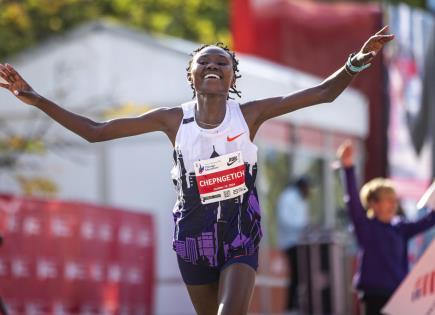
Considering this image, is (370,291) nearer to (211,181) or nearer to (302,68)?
(211,181)

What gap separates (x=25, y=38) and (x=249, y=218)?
18366 millimetres

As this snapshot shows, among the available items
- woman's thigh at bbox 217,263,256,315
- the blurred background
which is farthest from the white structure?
woman's thigh at bbox 217,263,256,315

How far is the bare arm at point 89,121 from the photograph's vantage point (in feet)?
22.9

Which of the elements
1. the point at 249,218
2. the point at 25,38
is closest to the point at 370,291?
the point at 249,218

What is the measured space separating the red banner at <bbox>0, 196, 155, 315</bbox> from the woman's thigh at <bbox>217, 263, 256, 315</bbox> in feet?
20.0

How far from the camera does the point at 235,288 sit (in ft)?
21.9

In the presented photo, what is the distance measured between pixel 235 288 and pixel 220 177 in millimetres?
624

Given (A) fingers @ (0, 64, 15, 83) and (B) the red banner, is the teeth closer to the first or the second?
(A) fingers @ (0, 64, 15, 83)

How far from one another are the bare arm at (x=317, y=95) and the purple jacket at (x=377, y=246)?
10.8 ft

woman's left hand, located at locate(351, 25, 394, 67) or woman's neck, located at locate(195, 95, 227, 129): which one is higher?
woman's left hand, located at locate(351, 25, 394, 67)

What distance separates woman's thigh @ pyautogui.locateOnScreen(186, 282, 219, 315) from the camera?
6988 millimetres

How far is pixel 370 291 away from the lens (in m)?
10.3

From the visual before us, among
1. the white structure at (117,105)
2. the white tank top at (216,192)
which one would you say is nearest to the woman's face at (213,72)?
the white tank top at (216,192)

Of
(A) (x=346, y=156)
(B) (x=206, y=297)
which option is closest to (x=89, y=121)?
(B) (x=206, y=297)
